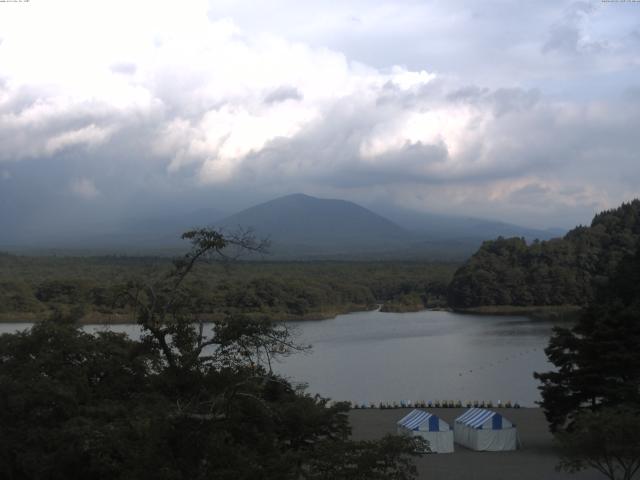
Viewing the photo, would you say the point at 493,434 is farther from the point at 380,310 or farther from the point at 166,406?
the point at 380,310

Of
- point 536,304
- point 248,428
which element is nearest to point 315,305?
point 536,304

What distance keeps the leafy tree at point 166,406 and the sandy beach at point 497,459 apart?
3550mm

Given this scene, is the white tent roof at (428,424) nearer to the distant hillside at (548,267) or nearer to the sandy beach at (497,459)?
the sandy beach at (497,459)

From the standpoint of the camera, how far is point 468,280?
6100 cm

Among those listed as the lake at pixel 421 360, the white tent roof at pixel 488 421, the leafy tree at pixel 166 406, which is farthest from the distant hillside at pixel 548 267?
the leafy tree at pixel 166 406

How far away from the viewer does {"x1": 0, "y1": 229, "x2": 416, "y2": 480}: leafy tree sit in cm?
616

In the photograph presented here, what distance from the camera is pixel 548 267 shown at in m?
61.2

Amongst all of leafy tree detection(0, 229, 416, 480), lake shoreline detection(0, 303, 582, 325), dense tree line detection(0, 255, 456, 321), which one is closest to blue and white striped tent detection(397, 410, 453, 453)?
leafy tree detection(0, 229, 416, 480)

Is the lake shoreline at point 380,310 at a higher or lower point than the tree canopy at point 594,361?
lower

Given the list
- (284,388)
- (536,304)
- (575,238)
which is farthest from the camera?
(575,238)

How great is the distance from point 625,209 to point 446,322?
25512 millimetres

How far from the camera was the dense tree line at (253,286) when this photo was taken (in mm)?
48125

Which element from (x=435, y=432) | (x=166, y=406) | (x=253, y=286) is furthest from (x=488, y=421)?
(x=253, y=286)

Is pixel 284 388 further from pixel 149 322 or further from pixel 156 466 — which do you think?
pixel 156 466
